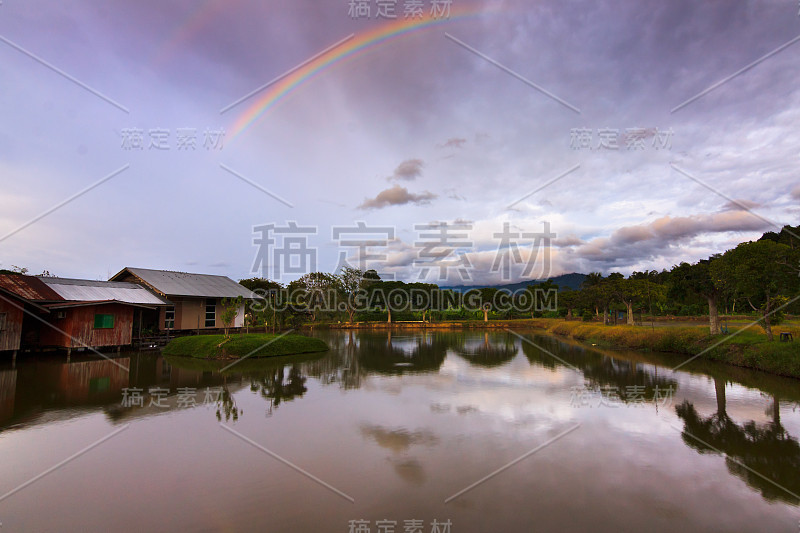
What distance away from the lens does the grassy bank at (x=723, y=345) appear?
15547 millimetres

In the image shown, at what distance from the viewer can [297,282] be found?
5741 cm

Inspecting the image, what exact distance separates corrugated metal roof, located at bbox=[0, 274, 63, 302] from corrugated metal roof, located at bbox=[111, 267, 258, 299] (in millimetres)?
5549

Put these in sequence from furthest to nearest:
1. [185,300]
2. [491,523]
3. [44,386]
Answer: [185,300], [44,386], [491,523]

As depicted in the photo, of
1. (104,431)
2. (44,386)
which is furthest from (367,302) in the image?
(104,431)

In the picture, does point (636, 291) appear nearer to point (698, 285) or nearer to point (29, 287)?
point (698, 285)

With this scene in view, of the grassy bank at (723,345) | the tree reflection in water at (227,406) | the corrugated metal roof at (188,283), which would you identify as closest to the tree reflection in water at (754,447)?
the grassy bank at (723,345)

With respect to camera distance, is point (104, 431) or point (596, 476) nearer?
point (596, 476)

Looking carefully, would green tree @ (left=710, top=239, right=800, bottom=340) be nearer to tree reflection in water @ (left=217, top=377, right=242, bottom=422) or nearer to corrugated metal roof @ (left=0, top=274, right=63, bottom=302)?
tree reflection in water @ (left=217, top=377, right=242, bottom=422)

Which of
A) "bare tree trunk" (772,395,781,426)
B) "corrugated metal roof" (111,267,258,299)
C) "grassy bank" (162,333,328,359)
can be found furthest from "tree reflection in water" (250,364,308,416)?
"corrugated metal roof" (111,267,258,299)

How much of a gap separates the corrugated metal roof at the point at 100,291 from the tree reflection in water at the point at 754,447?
26.1m

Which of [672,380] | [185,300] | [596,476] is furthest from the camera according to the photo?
[185,300]

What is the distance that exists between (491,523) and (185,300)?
93.8ft

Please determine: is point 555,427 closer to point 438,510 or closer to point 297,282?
point 438,510

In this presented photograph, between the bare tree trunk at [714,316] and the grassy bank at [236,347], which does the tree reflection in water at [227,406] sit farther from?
the bare tree trunk at [714,316]
